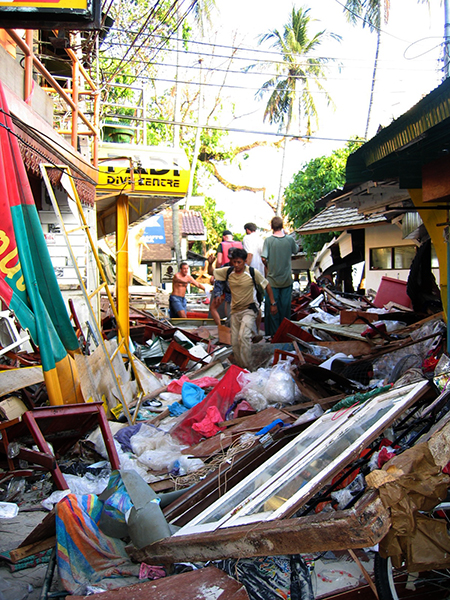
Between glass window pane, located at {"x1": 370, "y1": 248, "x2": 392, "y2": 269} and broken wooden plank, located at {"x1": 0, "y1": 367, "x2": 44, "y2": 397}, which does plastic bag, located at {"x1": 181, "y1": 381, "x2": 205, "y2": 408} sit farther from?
glass window pane, located at {"x1": 370, "y1": 248, "x2": 392, "y2": 269}

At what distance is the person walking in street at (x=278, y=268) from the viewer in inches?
348

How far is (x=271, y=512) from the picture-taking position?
2.48 meters

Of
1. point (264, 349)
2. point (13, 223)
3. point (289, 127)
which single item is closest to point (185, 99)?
point (289, 127)

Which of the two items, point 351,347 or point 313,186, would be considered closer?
point 351,347

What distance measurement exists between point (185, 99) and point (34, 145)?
23806mm

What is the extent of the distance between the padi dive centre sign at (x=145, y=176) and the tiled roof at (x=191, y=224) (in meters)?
16.9

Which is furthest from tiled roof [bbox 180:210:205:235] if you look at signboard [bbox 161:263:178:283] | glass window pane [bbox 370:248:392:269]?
glass window pane [bbox 370:248:392:269]

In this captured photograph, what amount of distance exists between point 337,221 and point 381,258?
193 centimetres

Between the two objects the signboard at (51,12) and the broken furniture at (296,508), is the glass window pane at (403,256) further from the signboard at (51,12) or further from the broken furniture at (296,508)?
the signboard at (51,12)

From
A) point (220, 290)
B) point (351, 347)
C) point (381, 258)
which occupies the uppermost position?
point (381, 258)

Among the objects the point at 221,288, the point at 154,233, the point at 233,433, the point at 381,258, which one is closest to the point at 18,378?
the point at 233,433

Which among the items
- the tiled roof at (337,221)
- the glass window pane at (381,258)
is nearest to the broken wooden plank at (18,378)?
the tiled roof at (337,221)

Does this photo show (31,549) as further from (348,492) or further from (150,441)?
(150,441)

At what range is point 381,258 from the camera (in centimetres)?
1552
